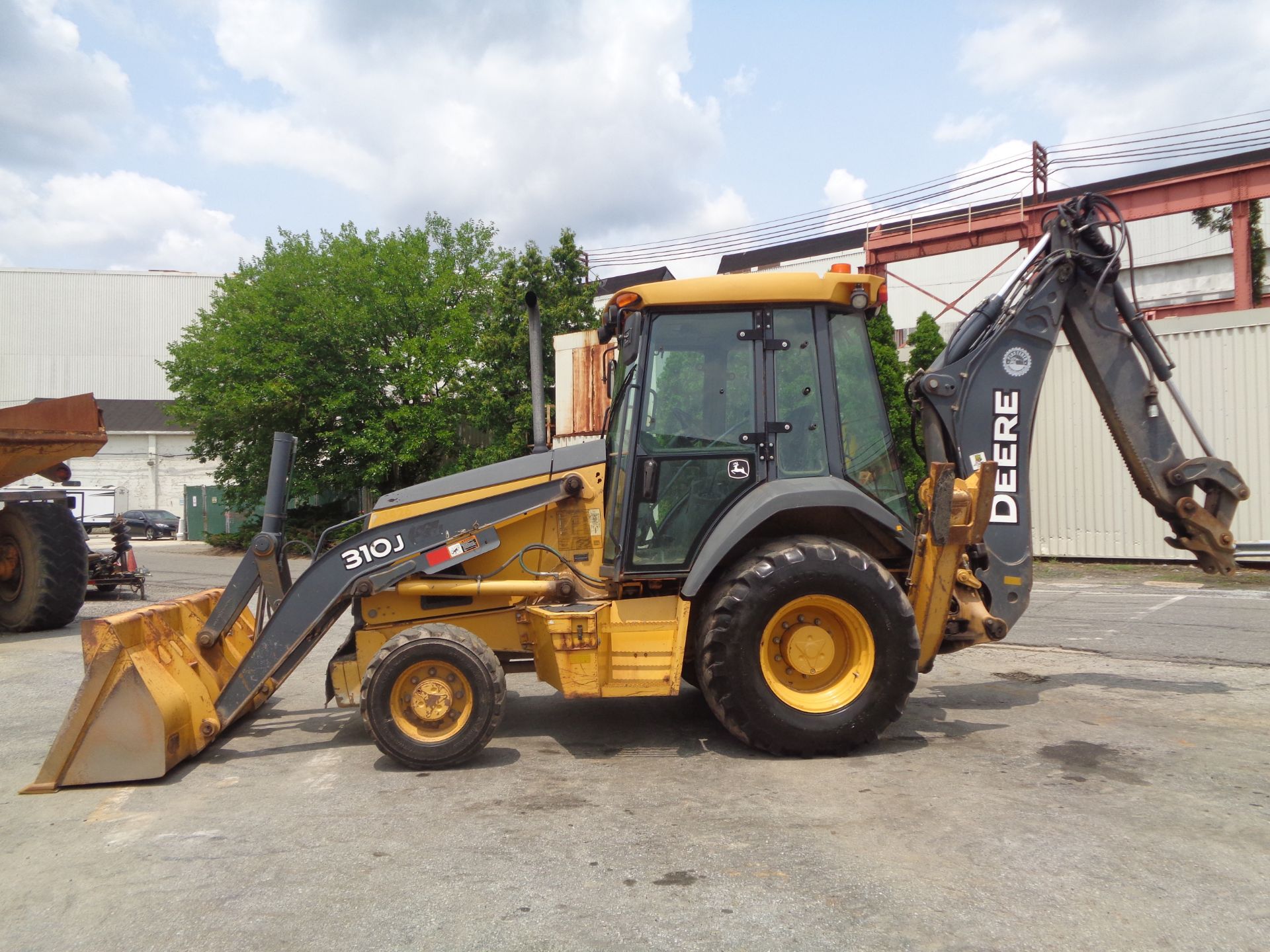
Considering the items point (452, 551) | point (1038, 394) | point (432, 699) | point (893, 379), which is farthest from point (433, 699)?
point (893, 379)

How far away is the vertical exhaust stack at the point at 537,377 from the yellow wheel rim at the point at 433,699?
151cm

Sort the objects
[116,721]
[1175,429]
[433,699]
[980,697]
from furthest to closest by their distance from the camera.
→ [1175,429] → [980,697] → [433,699] → [116,721]

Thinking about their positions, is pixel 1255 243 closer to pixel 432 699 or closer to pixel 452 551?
pixel 452 551

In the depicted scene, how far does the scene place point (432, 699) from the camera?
17.8 ft

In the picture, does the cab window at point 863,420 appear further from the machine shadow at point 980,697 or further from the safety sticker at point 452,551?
the safety sticker at point 452,551

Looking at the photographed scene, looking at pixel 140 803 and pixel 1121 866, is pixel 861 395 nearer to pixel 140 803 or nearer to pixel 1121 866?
pixel 1121 866

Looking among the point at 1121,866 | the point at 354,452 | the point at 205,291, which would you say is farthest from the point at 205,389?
the point at 205,291

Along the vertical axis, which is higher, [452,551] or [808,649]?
[452,551]

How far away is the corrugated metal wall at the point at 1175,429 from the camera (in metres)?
15.7

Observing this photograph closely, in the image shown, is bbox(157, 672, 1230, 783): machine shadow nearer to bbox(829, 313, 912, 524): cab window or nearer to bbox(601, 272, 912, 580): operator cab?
bbox(601, 272, 912, 580): operator cab

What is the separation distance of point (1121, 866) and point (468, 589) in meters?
3.63

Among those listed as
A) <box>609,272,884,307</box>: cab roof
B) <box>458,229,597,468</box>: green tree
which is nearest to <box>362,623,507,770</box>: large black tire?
<box>609,272,884,307</box>: cab roof

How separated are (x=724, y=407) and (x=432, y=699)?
229 centimetres

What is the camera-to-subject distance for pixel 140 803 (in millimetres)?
4879
